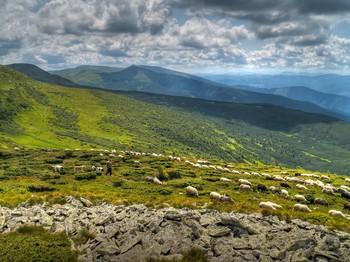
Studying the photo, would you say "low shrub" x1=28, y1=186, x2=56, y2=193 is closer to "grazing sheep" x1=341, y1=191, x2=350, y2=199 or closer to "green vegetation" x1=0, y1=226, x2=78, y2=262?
"green vegetation" x1=0, y1=226, x2=78, y2=262

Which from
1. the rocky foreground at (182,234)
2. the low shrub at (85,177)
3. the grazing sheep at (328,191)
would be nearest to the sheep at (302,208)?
the rocky foreground at (182,234)

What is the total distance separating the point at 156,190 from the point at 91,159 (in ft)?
99.8

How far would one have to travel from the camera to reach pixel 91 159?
204 feet

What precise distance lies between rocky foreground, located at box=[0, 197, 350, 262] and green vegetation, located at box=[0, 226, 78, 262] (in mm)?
978

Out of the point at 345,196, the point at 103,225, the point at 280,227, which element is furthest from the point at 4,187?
the point at 345,196

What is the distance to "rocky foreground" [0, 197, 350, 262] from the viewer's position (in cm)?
1680

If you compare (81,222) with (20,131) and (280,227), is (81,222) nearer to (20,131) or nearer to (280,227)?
(280,227)

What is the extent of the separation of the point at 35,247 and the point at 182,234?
8.91 metres

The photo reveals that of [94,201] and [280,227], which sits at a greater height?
[280,227]

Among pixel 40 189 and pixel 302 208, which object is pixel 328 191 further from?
pixel 40 189

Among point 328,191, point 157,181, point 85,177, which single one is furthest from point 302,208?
point 85,177

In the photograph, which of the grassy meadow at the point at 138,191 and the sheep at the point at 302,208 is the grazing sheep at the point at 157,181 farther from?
the sheep at the point at 302,208

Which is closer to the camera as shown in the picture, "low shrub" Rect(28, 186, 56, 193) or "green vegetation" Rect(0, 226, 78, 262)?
"green vegetation" Rect(0, 226, 78, 262)

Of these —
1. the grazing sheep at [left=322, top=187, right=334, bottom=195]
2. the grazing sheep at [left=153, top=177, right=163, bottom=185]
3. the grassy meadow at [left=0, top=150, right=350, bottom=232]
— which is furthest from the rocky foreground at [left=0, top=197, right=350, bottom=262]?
the grazing sheep at [left=322, top=187, right=334, bottom=195]
